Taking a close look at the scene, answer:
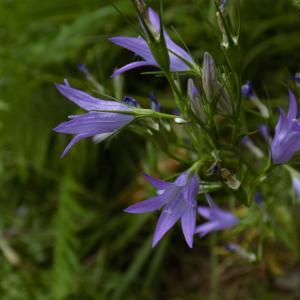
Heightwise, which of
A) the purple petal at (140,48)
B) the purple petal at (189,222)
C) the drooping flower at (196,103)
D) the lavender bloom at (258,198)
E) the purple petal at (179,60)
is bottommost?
the lavender bloom at (258,198)

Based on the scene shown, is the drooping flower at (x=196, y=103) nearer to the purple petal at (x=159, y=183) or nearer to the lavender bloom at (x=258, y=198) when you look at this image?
the purple petal at (x=159, y=183)

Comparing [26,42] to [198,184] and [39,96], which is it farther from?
[198,184]

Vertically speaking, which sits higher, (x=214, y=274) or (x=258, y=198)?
(x=258, y=198)

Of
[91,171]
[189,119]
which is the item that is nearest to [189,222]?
[189,119]

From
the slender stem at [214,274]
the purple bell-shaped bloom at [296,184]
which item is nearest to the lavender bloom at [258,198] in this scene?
the purple bell-shaped bloom at [296,184]

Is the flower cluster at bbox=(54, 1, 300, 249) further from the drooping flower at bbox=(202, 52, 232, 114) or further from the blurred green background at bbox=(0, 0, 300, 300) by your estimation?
the blurred green background at bbox=(0, 0, 300, 300)

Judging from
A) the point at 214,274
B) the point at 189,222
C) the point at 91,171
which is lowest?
the point at 214,274

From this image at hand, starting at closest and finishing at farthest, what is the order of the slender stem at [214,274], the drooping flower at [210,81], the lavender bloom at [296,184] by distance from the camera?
the drooping flower at [210,81]
the lavender bloom at [296,184]
the slender stem at [214,274]

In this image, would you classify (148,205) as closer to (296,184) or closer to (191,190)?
(191,190)

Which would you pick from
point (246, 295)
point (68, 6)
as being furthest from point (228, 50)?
point (68, 6)
